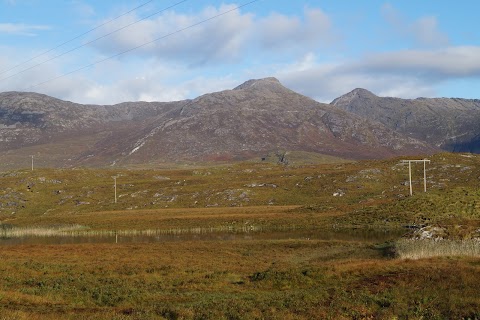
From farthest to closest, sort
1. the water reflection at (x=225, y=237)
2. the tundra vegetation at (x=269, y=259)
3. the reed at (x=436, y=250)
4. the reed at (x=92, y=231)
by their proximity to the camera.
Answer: the reed at (x=92, y=231) → the water reflection at (x=225, y=237) → the reed at (x=436, y=250) → the tundra vegetation at (x=269, y=259)

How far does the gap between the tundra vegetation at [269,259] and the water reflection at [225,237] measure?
39 cm

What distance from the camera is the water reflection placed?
69312mm

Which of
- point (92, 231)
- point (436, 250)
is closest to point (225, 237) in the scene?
point (92, 231)

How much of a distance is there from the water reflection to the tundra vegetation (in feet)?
1.28

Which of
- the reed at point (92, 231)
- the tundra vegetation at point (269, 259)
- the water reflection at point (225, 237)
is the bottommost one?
the reed at point (92, 231)

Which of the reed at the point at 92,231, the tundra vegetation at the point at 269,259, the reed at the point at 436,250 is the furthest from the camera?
the reed at the point at 92,231

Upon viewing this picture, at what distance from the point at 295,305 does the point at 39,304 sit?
1560 centimetres

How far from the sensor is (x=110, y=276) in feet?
131

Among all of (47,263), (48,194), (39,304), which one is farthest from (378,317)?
(48,194)

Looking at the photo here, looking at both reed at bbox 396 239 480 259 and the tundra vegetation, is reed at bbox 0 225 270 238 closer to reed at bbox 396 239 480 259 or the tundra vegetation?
the tundra vegetation

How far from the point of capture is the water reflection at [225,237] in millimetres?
69312

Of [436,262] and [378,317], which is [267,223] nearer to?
[436,262]

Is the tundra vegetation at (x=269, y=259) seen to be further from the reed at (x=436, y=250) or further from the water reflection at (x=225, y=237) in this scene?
the water reflection at (x=225, y=237)

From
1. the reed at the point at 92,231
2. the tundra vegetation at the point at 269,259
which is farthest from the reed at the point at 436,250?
the reed at the point at 92,231
